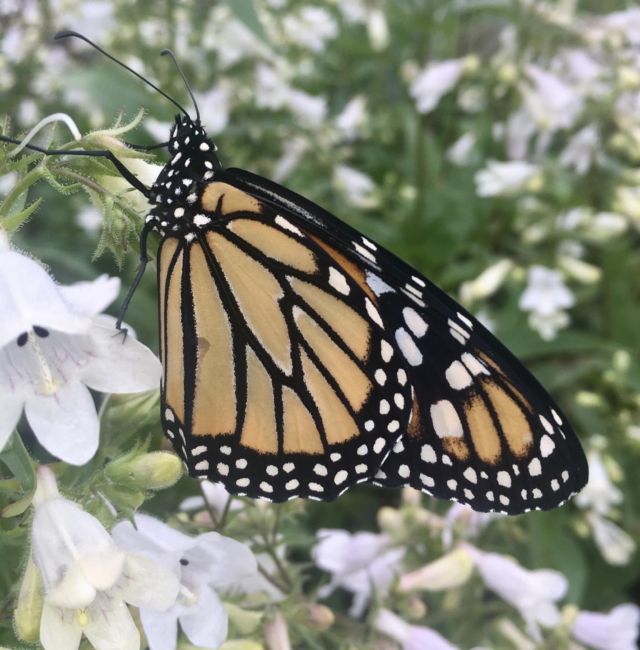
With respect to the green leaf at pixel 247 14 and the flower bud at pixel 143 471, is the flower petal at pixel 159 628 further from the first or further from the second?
the green leaf at pixel 247 14

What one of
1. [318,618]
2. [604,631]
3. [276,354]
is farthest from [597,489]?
[276,354]

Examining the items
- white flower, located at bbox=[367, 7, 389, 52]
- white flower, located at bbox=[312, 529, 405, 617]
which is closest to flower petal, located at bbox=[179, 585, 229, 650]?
white flower, located at bbox=[312, 529, 405, 617]

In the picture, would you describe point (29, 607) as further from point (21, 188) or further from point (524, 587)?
point (524, 587)

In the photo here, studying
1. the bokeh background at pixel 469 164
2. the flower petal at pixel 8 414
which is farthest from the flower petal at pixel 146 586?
the bokeh background at pixel 469 164

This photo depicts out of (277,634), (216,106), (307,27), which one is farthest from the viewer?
(307,27)

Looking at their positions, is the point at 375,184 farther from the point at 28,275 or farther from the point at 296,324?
the point at 28,275

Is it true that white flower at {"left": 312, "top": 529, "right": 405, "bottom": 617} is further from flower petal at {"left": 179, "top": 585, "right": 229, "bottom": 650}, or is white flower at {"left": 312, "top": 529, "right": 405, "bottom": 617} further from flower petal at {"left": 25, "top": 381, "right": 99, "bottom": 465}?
flower petal at {"left": 25, "top": 381, "right": 99, "bottom": 465}
